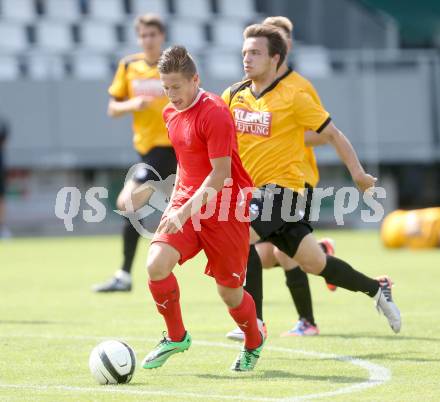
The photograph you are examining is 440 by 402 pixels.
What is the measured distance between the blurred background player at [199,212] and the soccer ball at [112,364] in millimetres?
393

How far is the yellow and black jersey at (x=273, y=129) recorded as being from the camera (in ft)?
25.7

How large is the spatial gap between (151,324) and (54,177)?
13588 millimetres

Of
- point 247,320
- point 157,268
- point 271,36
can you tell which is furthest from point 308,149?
point 157,268

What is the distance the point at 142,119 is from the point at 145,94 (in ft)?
0.86

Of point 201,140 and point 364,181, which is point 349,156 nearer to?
point 364,181

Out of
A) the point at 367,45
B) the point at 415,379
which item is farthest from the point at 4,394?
the point at 367,45

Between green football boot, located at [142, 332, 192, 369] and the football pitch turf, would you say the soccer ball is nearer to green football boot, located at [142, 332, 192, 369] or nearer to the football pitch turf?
the football pitch turf

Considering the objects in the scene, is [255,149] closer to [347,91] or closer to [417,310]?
[417,310]

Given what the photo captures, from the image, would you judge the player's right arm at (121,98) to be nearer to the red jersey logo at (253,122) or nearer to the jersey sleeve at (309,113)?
the red jersey logo at (253,122)

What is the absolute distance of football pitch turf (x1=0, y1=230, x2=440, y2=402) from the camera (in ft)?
19.8

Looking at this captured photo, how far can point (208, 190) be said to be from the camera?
645 cm

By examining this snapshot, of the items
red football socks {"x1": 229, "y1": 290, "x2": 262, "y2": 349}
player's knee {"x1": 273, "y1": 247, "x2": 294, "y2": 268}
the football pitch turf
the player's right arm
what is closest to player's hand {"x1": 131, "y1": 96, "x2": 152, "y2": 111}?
the player's right arm

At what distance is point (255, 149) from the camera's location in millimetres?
7898

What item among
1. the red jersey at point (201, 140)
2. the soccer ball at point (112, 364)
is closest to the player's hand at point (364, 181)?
the red jersey at point (201, 140)
